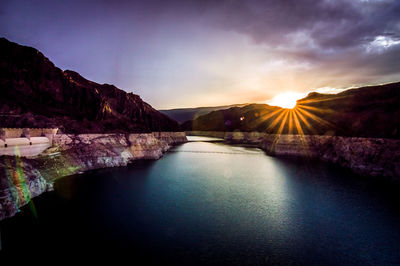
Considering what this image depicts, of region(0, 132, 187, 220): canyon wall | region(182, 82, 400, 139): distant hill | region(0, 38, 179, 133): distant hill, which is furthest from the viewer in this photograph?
region(182, 82, 400, 139): distant hill

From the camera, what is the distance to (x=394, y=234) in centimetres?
2166

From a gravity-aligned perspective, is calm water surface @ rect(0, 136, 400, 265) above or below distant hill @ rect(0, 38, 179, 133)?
below

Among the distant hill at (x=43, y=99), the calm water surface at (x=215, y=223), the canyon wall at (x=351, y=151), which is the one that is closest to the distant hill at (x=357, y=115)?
the canyon wall at (x=351, y=151)

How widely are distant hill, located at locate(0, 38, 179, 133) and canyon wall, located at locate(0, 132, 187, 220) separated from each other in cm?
471

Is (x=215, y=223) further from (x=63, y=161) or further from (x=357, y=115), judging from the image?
(x=357, y=115)

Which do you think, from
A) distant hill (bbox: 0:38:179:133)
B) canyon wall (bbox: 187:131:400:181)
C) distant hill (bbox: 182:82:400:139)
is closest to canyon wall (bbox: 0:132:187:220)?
distant hill (bbox: 0:38:179:133)

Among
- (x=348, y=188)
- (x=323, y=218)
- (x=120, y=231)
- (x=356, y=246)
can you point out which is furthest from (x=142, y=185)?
(x=348, y=188)

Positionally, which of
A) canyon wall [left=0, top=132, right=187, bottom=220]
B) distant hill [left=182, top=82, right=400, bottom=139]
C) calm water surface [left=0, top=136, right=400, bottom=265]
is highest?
distant hill [left=182, top=82, right=400, bottom=139]

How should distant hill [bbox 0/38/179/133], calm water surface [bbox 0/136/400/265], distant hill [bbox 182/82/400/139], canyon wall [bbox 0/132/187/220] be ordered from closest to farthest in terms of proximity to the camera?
calm water surface [bbox 0/136/400/265] → canyon wall [bbox 0/132/187/220] → distant hill [bbox 0/38/179/133] → distant hill [bbox 182/82/400/139]

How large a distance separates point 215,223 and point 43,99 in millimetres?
62714

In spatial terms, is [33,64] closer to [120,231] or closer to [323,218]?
[120,231]

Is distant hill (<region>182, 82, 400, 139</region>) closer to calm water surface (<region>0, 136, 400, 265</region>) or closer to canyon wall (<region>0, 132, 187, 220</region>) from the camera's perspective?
calm water surface (<region>0, 136, 400, 265</region>)

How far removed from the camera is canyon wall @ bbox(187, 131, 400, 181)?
1802 inches

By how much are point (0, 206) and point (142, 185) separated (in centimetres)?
2048
